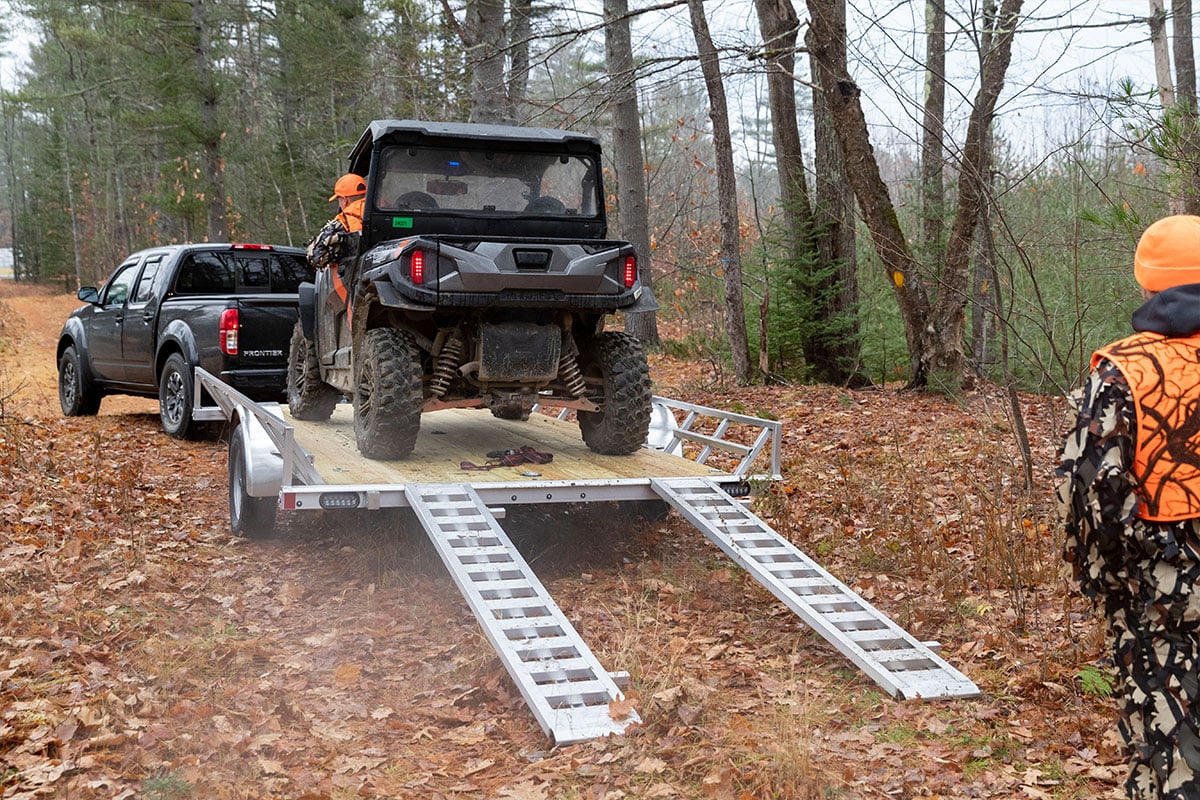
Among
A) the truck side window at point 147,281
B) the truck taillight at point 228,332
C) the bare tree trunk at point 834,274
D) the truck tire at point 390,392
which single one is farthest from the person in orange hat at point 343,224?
the bare tree trunk at point 834,274

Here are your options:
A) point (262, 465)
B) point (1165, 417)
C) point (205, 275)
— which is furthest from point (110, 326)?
point (1165, 417)

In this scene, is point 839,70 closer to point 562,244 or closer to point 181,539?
point 562,244

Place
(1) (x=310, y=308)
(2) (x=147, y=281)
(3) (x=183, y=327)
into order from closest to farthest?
1. (1) (x=310, y=308)
2. (3) (x=183, y=327)
3. (2) (x=147, y=281)

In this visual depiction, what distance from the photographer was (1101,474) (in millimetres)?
2969

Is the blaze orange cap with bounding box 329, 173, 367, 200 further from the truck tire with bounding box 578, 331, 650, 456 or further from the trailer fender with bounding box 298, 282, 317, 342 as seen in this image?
the truck tire with bounding box 578, 331, 650, 456

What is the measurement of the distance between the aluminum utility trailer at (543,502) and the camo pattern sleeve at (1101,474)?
1.74 metres

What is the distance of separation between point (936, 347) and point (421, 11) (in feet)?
45.0

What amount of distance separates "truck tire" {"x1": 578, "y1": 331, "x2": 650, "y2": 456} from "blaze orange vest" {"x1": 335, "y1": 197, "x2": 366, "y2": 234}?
1778 mm

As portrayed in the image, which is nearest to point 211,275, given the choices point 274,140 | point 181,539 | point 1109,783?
point 181,539

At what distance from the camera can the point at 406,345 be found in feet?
21.7

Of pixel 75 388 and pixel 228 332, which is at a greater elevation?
pixel 228 332

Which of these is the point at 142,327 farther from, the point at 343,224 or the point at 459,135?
the point at 459,135

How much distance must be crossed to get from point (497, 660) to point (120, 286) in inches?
336

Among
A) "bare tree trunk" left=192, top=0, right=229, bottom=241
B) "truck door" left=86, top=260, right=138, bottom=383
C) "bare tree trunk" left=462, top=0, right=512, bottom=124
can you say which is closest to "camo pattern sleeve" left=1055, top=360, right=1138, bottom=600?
"truck door" left=86, top=260, right=138, bottom=383
